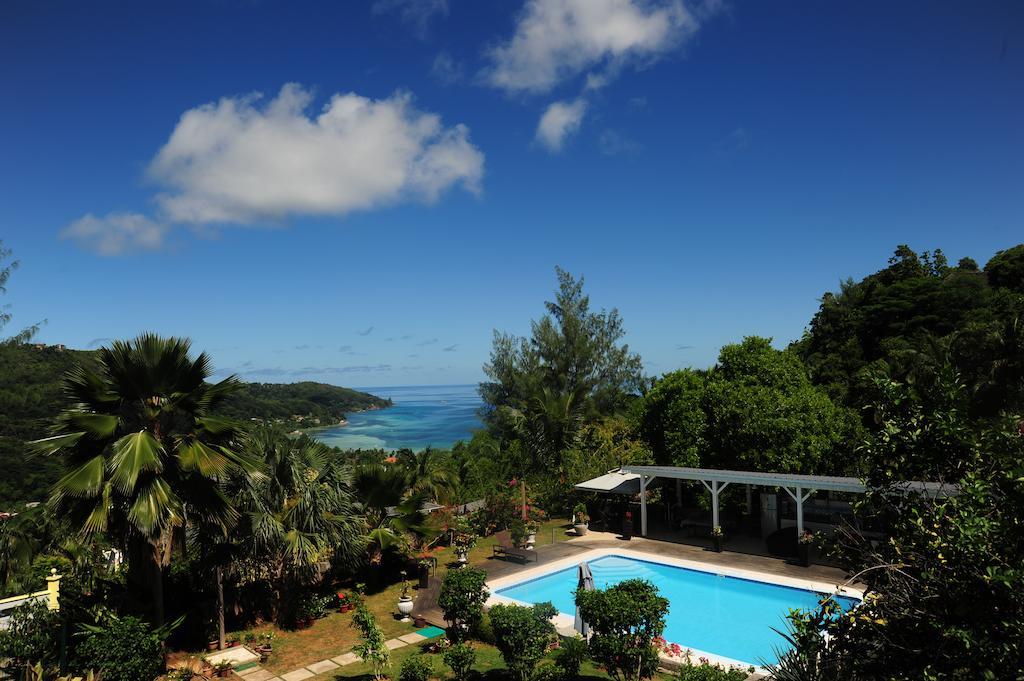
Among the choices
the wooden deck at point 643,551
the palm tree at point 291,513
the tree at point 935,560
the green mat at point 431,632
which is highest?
the tree at point 935,560

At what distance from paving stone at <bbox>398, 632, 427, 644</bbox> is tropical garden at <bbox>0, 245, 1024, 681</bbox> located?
21.3 inches

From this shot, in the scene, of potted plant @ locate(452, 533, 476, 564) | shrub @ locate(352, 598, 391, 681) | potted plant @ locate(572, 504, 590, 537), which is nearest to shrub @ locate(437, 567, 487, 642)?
shrub @ locate(352, 598, 391, 681)

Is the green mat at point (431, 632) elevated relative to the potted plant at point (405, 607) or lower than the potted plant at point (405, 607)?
lower

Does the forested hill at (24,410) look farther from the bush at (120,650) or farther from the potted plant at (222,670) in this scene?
the bush at (120,650)

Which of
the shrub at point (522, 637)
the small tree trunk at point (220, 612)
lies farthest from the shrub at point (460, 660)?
the small tree trunk at point (220, 612)

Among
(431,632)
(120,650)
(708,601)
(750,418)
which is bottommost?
(708,601)

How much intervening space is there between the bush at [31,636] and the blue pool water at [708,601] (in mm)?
8661

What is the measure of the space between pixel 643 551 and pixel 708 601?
3.13 meters

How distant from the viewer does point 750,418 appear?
1936cm

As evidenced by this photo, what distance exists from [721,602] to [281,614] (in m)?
9.77

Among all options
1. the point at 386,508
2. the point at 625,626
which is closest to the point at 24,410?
the point at 386,508

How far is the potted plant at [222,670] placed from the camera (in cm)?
1019

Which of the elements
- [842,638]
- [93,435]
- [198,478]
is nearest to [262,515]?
[198,478]

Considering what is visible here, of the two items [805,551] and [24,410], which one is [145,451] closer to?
[805,551]
